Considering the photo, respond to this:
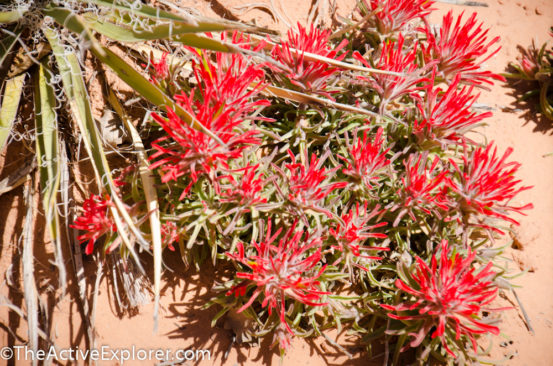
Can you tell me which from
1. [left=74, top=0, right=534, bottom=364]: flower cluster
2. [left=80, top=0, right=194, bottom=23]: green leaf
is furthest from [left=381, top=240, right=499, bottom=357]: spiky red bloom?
[left=80, top=0, right=194, bottom=23]: green leaf

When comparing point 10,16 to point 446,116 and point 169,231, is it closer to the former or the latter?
point 169,231

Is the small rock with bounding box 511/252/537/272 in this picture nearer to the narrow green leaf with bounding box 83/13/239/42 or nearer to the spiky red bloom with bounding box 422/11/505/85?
the spiky red bloom with bounding box 422/11/505/85

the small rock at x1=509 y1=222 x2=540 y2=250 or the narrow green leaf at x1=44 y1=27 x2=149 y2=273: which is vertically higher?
the narrow green leaf at x1=44 y1=27 x2=149 y2=273

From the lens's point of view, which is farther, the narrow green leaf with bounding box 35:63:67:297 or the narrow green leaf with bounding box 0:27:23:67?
the narrow green leaf with bounding box 0:27:23:67

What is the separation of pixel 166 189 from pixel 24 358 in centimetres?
89

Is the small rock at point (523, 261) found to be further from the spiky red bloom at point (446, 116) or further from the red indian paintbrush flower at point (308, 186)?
the red indian paintbrush flower at point (308, 186)

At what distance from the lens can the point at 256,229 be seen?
5.57ft

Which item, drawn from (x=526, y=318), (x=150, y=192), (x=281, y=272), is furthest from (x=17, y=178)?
(x=526, y=318)

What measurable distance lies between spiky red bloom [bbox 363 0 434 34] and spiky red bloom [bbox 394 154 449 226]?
0.69 m

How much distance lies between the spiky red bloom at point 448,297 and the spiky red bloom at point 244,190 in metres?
0.64

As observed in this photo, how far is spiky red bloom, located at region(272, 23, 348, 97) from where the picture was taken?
1724 mm

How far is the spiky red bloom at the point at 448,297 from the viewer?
1.55 m

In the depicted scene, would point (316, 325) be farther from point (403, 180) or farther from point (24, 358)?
point (24, 358)

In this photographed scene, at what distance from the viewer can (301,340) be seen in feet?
6.21
